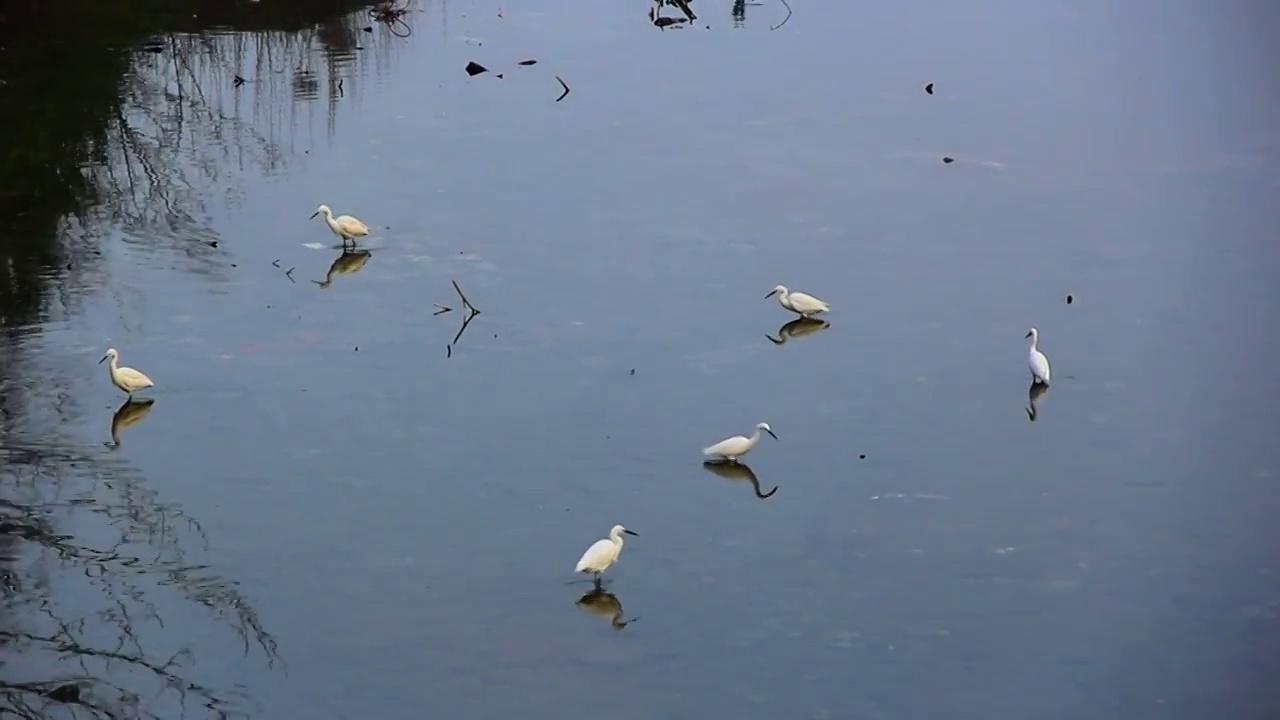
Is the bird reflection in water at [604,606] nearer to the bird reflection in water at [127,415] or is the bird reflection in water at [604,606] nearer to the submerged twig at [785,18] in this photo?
the bird reflection in water at [127,415]

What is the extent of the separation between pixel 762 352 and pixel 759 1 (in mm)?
11470

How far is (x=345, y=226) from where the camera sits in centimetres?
1202

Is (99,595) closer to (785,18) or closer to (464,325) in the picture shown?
(464,325)

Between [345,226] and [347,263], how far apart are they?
248 millimetres

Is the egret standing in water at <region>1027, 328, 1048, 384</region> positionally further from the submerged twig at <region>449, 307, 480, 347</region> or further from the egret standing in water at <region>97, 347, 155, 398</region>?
the egret standing in water at <region>97, 347, 155, 398</region>

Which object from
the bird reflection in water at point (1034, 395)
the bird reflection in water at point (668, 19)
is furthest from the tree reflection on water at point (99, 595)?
the bird reflection in water at point (668, 19)

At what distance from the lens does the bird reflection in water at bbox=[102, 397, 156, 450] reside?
31.1 feet

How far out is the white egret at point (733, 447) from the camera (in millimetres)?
9062

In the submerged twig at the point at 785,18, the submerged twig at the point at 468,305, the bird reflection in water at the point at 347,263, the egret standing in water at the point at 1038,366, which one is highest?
the egret standing in water at the point at 1038,366

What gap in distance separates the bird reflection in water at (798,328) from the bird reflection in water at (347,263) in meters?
2.90

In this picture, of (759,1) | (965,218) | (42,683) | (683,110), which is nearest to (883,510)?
(42,683)

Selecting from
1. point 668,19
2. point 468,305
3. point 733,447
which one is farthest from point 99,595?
point 668,19

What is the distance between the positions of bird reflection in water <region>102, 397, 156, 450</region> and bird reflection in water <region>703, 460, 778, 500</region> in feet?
10.1

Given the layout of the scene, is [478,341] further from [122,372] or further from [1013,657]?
[1013,657]
